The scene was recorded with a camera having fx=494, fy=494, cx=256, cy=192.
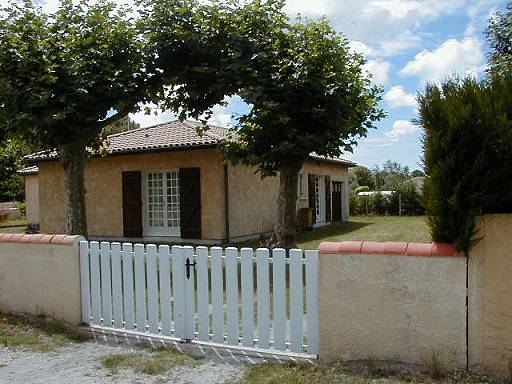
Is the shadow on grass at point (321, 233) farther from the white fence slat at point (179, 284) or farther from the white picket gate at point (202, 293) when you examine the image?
the white fence slat at point (179, 284)

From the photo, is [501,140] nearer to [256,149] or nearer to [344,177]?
[256,149]

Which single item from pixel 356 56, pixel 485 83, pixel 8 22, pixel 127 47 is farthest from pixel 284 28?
pixel 485 83

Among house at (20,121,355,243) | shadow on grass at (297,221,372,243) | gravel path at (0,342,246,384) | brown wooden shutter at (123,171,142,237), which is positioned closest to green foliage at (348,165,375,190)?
shadow on grass at (297,221,372,243)

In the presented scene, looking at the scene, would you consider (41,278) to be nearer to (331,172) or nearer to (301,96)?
(301,96)

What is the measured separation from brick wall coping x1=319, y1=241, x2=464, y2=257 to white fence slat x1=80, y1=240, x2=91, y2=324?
3.01 metres

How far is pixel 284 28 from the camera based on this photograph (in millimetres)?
10203

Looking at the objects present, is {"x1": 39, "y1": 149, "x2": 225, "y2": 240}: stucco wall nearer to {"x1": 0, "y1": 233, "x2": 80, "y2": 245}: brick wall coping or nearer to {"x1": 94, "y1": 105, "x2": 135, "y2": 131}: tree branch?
{"x1": 94, "y1": 105, "x2": 135, "y2": 131}: tree branch

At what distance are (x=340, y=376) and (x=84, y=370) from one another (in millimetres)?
2353

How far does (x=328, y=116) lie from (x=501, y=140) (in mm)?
6121

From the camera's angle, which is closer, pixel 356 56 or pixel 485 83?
pixel 485 83

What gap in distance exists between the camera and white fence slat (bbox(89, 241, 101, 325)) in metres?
5.82

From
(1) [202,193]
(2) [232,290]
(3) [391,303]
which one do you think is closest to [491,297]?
(3) [391,303]

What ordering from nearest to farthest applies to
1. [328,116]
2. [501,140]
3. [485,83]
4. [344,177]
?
1. [501,140]
2. [485,83]
3. [328,116]
4. [344,177]

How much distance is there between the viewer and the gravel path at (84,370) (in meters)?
4.32
